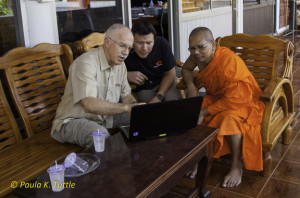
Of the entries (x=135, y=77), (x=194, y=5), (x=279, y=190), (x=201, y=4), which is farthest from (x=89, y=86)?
(x=201, y=4)

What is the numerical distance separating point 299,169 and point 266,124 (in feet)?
1.52

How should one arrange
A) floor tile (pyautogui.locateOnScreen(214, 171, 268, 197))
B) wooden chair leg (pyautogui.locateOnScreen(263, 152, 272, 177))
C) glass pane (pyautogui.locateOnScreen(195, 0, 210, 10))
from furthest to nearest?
1. glass pane (pyautogui.locateOnScreen(195, 0, 210, 10))
2. wooden chair leg (pyautogui.locateOnScreen(263, 152, 272, 177))
3. floor tile (pyautogui.locateOnScreen(214, 171, 268, 197))

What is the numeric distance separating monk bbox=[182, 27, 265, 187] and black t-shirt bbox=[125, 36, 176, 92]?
361 millimetres

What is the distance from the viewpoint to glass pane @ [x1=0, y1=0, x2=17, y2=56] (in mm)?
2637

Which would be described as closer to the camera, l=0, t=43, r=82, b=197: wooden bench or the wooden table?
the wooden table

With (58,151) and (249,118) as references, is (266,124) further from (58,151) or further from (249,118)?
(58,151)

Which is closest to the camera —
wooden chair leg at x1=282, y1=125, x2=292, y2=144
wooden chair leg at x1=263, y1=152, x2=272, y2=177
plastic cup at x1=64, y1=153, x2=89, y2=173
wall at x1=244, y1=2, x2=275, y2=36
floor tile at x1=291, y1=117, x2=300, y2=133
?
plastic cup at x1=64, y1=153, x2=89, y2=173

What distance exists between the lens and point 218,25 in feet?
18.1

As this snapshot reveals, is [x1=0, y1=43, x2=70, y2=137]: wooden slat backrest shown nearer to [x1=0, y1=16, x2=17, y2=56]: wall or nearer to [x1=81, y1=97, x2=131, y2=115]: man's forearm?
[x1=0, y1=16, x2=17, y2=56]: wall

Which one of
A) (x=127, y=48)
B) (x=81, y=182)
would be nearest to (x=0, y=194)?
(x=81, y=182)

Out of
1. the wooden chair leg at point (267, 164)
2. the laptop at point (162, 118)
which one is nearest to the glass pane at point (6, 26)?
the laptop at point (162, 118)

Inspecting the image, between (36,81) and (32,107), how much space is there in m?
0.22

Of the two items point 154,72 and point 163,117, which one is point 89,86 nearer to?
point 163,117

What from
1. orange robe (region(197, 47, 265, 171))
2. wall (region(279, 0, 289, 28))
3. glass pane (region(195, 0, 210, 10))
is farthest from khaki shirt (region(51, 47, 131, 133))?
wall (region(279, 0, 289, 28))
